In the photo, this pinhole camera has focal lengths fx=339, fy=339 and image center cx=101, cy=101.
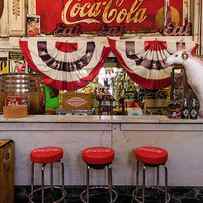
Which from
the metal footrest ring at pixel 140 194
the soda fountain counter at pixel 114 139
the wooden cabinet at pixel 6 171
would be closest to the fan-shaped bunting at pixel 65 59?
the soda fountain counter at pixel 114 139

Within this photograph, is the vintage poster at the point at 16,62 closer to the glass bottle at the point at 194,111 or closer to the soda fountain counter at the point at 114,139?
the soda fountain counter at the point at 114,139

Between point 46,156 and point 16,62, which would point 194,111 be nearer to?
point 46,156

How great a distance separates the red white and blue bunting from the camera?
16.8 feet

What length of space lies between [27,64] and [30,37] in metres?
0.44

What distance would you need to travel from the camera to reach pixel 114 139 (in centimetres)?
398

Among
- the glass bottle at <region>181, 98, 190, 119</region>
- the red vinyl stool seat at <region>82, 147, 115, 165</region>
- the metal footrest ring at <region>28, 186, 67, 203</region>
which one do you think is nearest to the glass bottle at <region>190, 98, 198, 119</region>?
the glass bottle at <region>181, 98, 190, 119</region>

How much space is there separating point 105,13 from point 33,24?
1162 mm

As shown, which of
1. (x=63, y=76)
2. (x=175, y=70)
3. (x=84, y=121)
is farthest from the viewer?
(x=63, y=76)

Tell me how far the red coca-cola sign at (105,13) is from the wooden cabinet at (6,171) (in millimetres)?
2341

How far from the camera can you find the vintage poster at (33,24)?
5410 mm

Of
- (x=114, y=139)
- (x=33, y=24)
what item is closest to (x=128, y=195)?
(x=114, y=139)

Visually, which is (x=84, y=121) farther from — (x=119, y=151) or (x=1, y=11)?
(x=1, y=11)

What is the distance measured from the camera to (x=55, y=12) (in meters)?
5.40

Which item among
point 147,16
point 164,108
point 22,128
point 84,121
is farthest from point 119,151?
point 147,16
